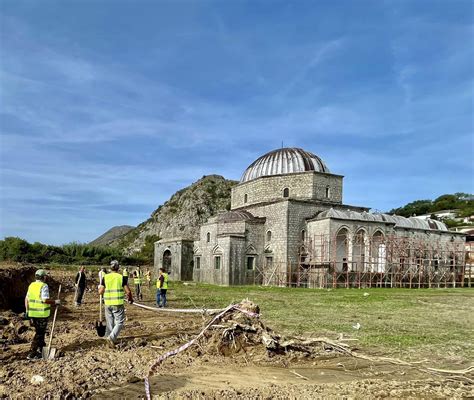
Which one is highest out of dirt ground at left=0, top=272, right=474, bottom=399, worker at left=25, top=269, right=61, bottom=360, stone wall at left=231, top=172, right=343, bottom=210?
stone wall at left=231, top=172, right=343, bottom=210

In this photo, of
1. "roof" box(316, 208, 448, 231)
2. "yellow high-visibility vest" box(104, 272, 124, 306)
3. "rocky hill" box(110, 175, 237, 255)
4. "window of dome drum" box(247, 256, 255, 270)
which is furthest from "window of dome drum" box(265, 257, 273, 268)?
"rocky hill" box(110, 175, 237, 255)

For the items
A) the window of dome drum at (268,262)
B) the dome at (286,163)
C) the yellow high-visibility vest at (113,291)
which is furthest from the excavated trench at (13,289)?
the dome at (286,163)

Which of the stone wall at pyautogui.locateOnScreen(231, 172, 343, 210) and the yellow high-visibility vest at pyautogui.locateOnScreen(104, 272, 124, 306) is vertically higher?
the stone wall at pyautogui.locateOnScreen(231, 172, 343, 210)

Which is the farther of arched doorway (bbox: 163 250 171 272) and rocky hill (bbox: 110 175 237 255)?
rocky hill (bbox: 110 175 237 255)

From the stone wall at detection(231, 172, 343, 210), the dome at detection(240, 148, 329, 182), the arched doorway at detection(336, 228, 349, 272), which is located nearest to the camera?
the arched doorway at detection(336, 228, 349, 272)

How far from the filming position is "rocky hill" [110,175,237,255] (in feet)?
234

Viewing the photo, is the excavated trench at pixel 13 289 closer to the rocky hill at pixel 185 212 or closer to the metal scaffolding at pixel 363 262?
the metal scaffolding at pixel 363 262

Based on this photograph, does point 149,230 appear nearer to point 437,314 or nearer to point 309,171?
point 309,171

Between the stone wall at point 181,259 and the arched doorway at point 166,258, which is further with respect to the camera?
the arched doorway at point 166,258

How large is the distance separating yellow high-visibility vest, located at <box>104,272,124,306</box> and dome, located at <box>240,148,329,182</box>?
99.2ft

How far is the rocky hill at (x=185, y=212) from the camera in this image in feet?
234

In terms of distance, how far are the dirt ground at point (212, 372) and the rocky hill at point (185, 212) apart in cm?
5940

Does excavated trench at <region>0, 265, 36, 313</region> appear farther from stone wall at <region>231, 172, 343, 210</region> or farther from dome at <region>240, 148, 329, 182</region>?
dome at <region>240, 148, 329, 182</region>

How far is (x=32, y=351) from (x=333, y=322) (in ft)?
26.1
